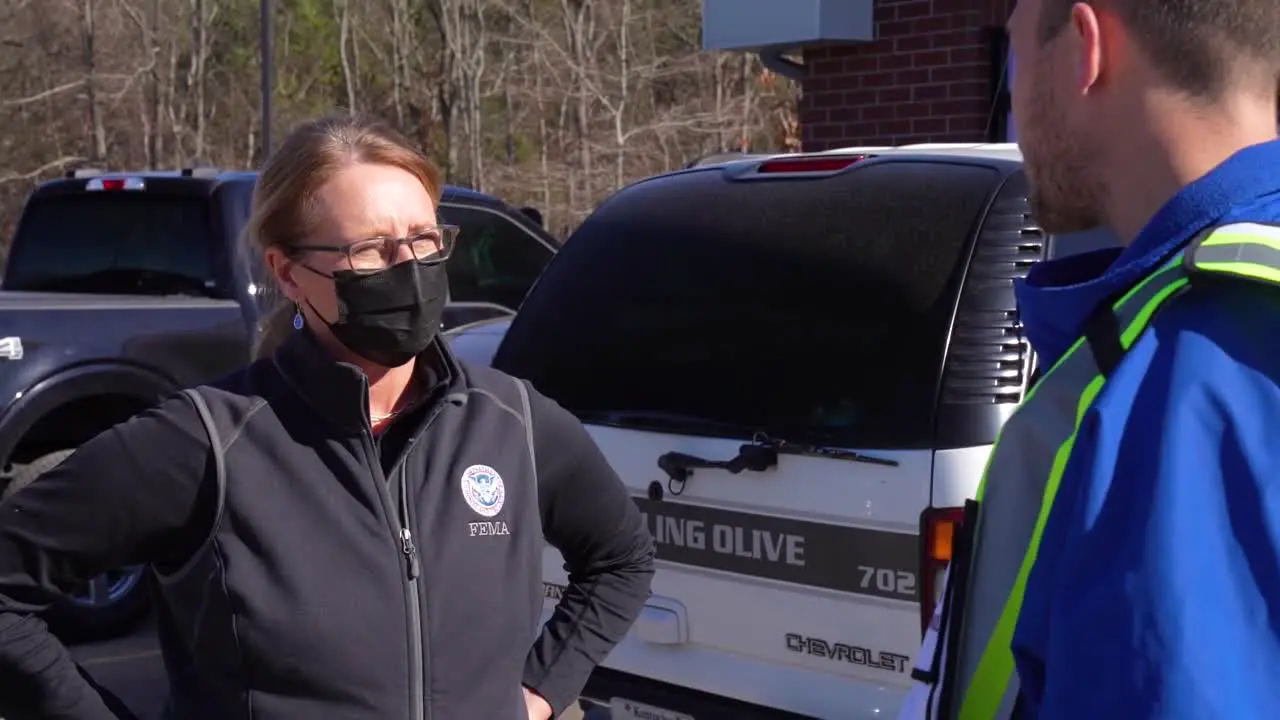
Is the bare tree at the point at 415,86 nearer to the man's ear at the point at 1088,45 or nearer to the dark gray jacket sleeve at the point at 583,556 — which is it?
the dark gray jacket sleeve at the point at 583,556

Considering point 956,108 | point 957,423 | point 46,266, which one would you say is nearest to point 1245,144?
point 957,423

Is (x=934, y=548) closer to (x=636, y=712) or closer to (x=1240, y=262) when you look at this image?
(x=636, y=712)

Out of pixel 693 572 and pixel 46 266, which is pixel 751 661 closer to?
pixel 693 572

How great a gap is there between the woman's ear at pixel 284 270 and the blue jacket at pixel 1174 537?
136 cm

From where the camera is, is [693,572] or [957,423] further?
[693,572]

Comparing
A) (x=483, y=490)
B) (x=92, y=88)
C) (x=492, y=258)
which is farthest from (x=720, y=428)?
(x=92, y=88)

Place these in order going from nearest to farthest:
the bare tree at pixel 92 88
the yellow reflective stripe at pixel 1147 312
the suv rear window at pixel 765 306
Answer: the yellow reflective stripe at pixel 1147 312, the suv rear window at pixel 765 306, the bare tree at pixel 92 88

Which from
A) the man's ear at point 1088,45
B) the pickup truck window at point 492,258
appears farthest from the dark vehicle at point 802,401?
the pickup truck window at point 492,258

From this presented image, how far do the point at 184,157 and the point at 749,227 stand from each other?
1329 inches

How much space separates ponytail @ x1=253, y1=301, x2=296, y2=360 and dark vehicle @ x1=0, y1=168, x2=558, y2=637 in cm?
408

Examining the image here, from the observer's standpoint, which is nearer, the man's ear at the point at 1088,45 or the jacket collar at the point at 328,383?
the man's ear at the point at 1088,45

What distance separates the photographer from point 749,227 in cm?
373

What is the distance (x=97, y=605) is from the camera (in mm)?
6598

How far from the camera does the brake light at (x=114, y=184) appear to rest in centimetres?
747
